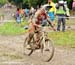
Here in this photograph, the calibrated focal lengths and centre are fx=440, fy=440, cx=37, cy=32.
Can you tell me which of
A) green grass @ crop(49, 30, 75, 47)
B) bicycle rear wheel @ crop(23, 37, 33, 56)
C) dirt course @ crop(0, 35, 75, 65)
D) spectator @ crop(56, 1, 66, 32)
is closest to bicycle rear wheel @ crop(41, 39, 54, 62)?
dirt course @ crop(0, 35, 75, 65)

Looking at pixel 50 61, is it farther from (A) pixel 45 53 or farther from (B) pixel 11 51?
(B) pixel 11 51

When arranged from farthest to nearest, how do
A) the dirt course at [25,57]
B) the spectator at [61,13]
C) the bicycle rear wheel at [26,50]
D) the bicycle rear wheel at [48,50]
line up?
1. the spectator at [61,13]
2. the bicycle rear wheel at [26,50]
3. the bicycle rear wheel at [48,50]
4. the dirt course at [25,57]

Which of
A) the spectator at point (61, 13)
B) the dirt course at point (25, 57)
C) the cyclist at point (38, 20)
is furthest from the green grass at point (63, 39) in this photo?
the cyclist at point (38, 20)

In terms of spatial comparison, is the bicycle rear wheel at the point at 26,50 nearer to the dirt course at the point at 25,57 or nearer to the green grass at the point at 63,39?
the dirt course at the point at 25,57

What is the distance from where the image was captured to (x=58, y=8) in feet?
74.1

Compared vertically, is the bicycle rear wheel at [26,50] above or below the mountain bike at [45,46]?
below

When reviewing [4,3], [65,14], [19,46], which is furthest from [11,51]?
[4,3]

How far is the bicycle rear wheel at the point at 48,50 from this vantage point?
42.7ft

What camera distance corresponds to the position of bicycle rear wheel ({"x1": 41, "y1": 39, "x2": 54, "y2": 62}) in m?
13.0

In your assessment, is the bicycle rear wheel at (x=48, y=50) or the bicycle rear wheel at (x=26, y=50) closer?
the bicycle rear wheel at (x=48, y=50)

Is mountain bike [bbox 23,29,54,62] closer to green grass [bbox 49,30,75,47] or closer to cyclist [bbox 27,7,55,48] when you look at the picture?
cyclist [bbox 27,7,55,48]

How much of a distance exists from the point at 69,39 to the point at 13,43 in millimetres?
2540

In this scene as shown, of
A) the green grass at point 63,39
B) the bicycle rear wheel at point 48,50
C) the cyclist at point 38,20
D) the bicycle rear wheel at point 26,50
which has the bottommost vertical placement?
the green grass at point 63,39

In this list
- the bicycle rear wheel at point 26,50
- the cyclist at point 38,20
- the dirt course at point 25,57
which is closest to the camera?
the dirt course at point 25,57
